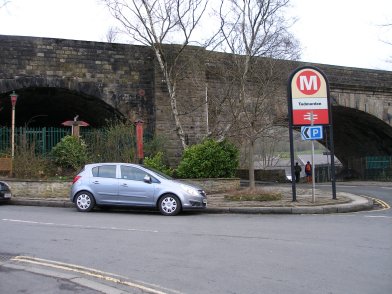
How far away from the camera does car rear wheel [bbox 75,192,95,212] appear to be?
13.4 m

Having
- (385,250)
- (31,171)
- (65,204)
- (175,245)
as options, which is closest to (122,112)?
(31,171)

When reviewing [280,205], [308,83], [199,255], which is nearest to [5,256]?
[199,255]

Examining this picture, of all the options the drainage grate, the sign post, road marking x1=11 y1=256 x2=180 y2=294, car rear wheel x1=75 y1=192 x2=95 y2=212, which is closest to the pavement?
the sign post

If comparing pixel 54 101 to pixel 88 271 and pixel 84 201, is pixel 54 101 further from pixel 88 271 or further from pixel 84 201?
pixel 88 271

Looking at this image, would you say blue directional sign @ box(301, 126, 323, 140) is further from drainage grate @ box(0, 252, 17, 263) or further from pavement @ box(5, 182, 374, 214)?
drainage grate @ box(0, 252, 17, 263)

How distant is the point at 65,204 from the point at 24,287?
984 centimetres

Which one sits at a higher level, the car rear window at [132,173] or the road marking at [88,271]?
the car rear window at [132,173]

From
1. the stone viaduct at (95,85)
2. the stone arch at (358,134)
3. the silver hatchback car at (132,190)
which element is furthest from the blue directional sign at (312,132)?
the stone arch at (358,134)

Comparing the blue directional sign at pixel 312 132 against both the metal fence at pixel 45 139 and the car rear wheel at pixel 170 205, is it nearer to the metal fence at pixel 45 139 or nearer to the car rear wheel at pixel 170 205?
the car rear wheel at pixel 170 205

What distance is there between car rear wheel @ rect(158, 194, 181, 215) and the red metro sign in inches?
182

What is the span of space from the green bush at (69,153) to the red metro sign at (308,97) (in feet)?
29.3

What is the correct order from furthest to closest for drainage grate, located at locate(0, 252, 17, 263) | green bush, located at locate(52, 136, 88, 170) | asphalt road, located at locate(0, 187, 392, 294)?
green bush, located at locate(52, 136, 88, 170) < drainage grate, located at locate(0, 252, 17, 263) < asphalt road, located at locate(0, 187, 392, 294)

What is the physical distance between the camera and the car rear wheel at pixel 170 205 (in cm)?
1271

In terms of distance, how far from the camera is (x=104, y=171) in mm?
13531
